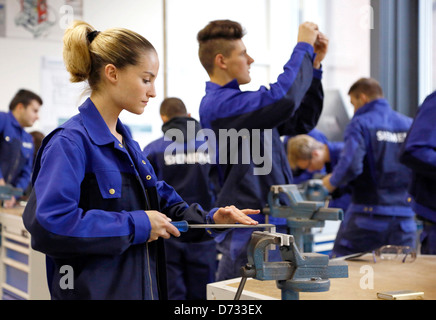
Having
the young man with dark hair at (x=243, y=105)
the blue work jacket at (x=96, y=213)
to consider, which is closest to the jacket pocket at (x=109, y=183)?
the blue work jacket at (x=96, y=213)

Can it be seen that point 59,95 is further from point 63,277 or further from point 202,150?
point 63,277

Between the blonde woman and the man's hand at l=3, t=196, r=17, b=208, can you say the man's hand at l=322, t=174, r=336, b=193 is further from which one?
the blonde woman

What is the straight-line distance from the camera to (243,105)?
1759 mm

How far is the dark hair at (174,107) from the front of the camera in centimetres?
207

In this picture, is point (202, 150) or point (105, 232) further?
point (202, 150)

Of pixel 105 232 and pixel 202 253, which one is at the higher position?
pixel 105 232

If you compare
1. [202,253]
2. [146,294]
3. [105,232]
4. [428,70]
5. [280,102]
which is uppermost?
[428,70]

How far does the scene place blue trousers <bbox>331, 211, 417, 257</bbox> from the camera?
2.97 meters

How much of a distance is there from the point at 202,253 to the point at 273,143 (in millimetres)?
1146

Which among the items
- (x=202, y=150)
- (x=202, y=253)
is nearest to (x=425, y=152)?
(x=202, y=150)

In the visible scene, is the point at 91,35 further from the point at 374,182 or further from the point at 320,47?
the point at 374,182

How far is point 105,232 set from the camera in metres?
1.03

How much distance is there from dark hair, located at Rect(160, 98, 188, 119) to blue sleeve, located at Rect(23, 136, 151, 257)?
1.01 m

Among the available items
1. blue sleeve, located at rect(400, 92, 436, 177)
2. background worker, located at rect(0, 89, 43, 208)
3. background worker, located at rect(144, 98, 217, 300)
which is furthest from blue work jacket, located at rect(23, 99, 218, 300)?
background worker, located at rect(0, 89, 43, 208)
